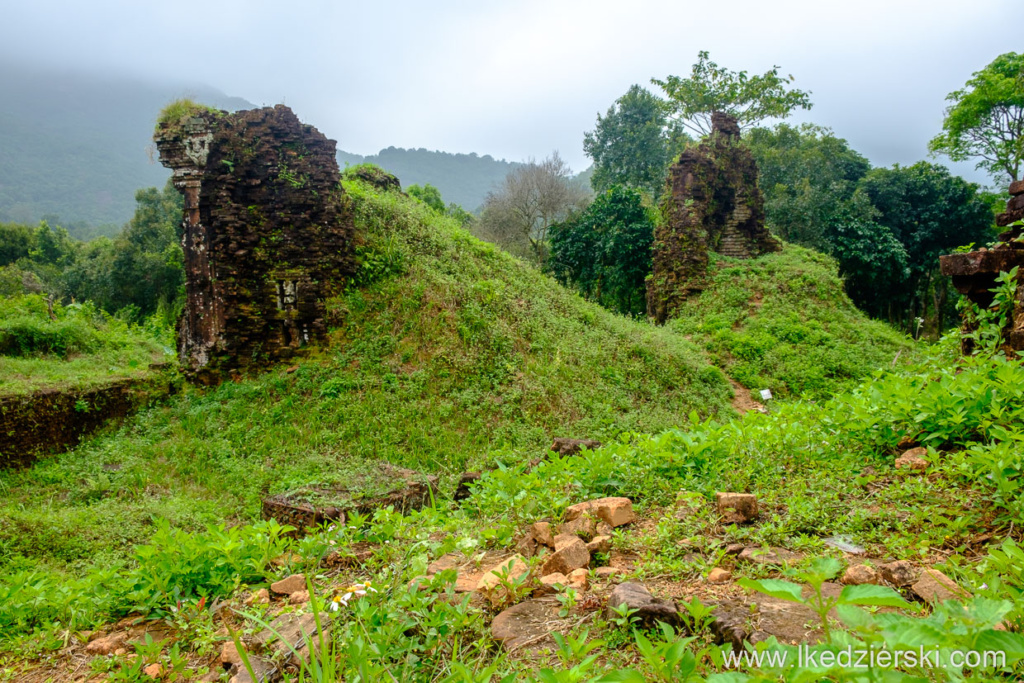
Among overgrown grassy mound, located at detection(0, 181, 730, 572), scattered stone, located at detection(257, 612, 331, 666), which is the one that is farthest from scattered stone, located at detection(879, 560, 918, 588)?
overgrown grassy mound, located at detection(0, 181, 730, 572)

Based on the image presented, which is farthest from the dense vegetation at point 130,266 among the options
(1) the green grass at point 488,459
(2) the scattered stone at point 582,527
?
(2) the scattered stone at point 582,527

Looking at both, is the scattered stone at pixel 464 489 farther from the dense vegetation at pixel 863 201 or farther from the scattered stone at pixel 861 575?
the dense vegetation at pixel 863 201


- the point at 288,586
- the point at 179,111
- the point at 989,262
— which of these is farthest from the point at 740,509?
the point at 179,111

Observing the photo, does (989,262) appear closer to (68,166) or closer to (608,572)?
(608,572)

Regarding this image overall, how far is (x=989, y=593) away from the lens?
4.21 feet

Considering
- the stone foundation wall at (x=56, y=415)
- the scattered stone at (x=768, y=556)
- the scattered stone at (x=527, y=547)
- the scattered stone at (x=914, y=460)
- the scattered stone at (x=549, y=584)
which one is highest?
the scattered stone at (x=914, y=460)

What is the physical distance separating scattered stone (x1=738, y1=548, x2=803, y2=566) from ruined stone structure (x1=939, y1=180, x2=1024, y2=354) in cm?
382

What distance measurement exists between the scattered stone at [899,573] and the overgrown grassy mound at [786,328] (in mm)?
8027

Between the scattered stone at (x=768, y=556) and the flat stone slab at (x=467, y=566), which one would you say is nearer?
the scattered stone at (x=768, y=556)

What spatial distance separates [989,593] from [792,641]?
467 millimetres

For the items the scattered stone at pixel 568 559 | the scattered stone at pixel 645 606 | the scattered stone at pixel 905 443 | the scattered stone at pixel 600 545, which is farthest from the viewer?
the scattered stone at pixel 905 443

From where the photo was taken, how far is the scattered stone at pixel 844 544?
196 centimetres

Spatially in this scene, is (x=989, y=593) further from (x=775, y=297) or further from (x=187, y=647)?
(x=775, y=297)

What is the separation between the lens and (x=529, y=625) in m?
1.79
